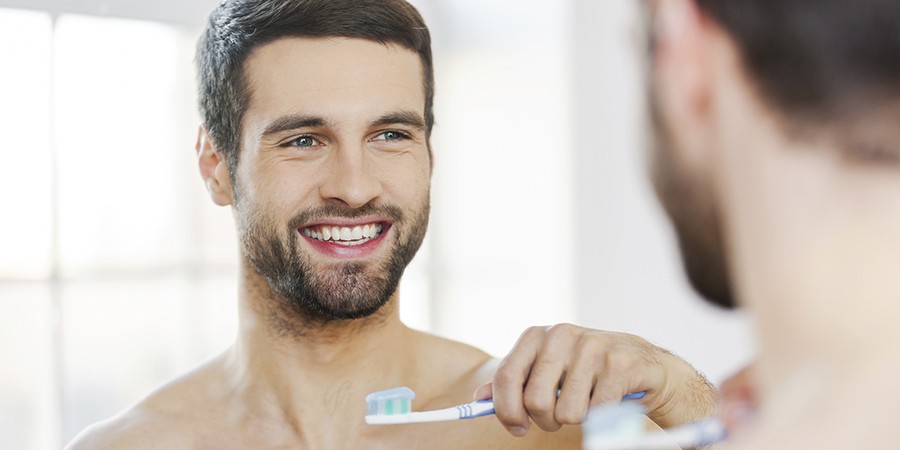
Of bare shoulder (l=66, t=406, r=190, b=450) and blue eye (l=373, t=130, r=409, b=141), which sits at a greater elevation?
blue eye (l=373, t=130, r=409, b=141)

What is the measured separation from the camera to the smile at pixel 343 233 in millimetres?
975

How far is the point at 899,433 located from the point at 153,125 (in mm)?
1877

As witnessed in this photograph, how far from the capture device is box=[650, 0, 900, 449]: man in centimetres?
35

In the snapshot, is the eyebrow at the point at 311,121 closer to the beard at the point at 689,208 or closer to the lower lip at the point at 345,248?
the lower lip at the point at 345,248

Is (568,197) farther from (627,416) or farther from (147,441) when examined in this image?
(627,416)

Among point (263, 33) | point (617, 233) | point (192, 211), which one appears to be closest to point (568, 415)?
point (263, 33)

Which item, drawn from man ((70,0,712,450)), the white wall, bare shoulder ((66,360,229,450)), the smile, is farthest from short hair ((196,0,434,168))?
the white wall

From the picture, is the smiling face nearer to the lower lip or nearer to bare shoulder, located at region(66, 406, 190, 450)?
the lower lip

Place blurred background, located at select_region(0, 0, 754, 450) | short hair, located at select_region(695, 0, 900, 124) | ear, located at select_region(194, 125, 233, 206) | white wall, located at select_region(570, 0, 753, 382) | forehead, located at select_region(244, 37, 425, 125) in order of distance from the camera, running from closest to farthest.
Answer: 1. short hair, located at select_region(695, 0, 900, 124)
2. forehead, located at select_region(244, 37, 425, 125)
3. ear, located at select_region(194, 125, 233, 206)
4. blurred background, located at select_region(0, 0, 754, 450)
5. white wall, located at select_region(570, 0, 753, 382)

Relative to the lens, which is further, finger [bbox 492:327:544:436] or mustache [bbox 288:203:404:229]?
mustache [bbox 288:203:404:229]

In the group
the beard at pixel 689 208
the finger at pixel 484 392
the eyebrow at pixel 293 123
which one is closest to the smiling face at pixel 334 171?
the eyebrow at pixel 293 123

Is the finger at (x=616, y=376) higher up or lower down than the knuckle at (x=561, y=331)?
lower down

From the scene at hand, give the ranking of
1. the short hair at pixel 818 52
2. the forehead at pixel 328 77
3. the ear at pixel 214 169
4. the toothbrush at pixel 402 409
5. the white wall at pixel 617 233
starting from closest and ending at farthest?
the short hair at pixel 818 52
the toothbrush at pixel 402 409
the forehead at pixel 328 77
the ear at pixel 214 169
the white wall at pixel 617 233

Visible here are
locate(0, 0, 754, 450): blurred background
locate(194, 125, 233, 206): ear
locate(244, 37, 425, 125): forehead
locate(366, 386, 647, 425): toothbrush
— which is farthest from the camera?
locate(0, 0, 754, 450): blurred background
